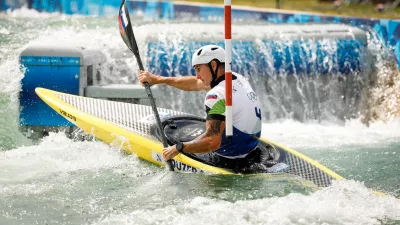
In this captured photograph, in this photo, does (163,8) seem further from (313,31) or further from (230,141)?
(230,141)

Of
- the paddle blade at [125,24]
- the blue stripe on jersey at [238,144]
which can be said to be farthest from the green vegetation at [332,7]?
the blue stripe on jersey at [238,144]

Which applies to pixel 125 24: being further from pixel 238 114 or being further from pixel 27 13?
pixel 27 13

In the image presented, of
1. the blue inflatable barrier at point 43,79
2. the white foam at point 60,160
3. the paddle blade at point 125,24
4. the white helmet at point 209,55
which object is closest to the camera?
the white helmet at point 209,55

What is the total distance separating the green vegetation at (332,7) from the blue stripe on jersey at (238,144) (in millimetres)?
7715

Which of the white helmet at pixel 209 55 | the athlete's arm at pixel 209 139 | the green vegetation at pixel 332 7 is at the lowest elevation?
the athlete's arm at pixel 209 139

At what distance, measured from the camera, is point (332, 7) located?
13938 mm

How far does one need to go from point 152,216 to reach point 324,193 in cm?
119

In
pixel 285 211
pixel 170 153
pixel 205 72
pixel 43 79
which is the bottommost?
pixel 285 211

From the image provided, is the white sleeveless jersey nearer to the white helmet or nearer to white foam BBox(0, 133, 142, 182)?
the white helmet

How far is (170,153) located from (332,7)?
30.5 feet

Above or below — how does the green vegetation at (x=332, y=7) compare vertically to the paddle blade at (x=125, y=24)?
below

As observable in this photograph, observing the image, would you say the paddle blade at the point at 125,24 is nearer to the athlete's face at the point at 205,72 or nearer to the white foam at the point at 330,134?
the athlete's face at the point at 205,72

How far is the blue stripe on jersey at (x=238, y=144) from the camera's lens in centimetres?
536

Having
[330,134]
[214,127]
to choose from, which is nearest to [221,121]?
[214,127]
